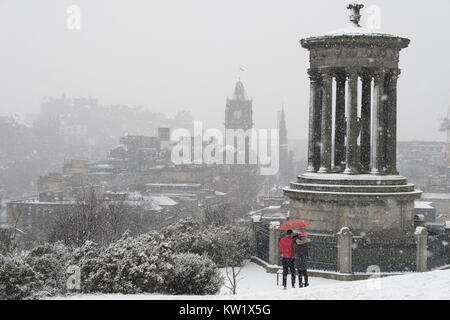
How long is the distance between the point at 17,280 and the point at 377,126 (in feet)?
39.5

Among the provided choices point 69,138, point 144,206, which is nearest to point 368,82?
point 144,206

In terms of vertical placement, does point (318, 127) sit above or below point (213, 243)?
above

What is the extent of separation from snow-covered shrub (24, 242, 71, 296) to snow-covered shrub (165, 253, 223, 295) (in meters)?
2.35

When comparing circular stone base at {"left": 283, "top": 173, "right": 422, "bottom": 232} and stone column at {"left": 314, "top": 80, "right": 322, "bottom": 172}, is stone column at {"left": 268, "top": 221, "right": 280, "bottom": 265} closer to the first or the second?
circular stone base at {"left": 283, "top": 173, "right": 422, "bottom": 232}

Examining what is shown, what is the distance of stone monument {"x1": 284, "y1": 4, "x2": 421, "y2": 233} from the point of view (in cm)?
1892

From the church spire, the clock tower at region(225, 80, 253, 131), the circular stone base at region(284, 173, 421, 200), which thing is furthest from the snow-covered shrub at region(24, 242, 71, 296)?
the church spire

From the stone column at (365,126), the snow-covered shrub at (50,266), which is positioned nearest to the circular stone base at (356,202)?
the stone column at (365,126)

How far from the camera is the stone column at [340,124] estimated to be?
69.6 ft

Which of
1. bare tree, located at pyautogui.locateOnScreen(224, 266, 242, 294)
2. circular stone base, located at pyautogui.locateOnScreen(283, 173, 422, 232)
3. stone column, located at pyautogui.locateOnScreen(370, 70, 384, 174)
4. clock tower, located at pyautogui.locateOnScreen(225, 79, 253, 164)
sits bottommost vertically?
bare tree, located at pyautogui.locateOnScreen(224, 266, 242, 294)

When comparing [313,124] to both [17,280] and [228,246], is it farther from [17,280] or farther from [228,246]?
[17,280]

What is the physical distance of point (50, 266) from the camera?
14125mm

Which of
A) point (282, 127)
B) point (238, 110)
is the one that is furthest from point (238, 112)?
point (282, 127)

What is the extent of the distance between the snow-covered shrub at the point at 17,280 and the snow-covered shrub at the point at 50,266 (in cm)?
15

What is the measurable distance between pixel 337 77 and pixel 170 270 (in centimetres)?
1039
